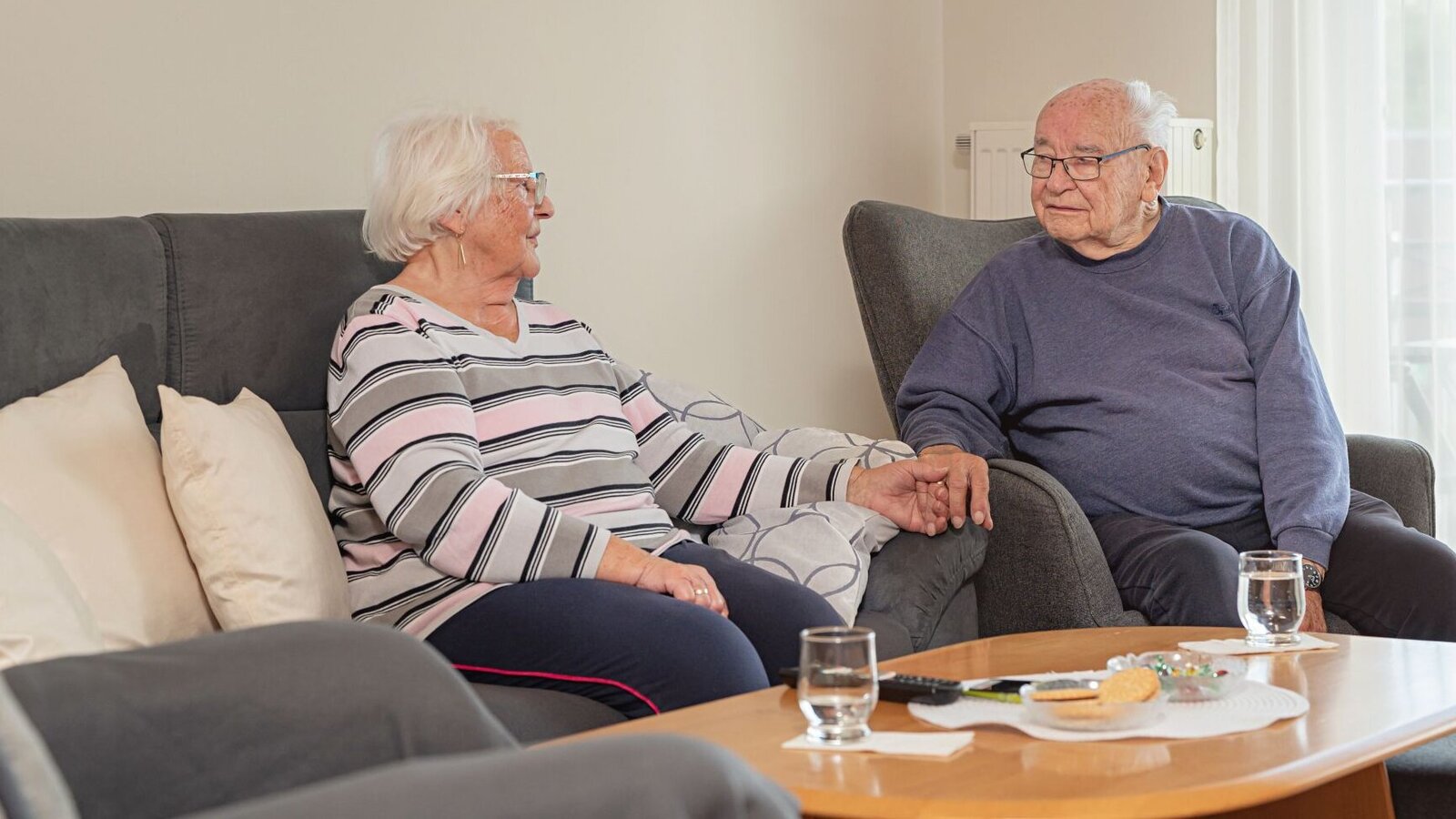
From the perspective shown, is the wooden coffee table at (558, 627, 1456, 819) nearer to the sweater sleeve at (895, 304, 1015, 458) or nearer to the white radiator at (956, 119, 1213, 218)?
the sweater sleeve at (895, 304, 1015, 458)

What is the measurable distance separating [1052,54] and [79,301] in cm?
297

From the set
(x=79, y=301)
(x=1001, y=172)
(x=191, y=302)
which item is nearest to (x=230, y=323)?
(x=191, y=302)

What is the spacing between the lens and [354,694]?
3.30ft

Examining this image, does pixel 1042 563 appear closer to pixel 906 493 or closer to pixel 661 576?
pixel 906 493

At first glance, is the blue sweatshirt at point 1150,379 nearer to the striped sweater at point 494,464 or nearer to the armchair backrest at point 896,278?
the armchair backrest at point 896,278

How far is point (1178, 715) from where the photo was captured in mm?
1397

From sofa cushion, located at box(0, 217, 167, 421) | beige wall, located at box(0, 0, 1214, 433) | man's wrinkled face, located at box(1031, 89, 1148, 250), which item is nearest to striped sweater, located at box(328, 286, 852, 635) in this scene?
sofa cushion, located at box(0, 217, 167, 421)

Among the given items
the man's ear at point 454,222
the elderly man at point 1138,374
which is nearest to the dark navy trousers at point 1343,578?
the elderly man at point 1138,374

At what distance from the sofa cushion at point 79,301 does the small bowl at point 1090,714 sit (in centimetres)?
122

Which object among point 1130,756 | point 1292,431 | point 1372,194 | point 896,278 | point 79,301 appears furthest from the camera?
point 1372,194

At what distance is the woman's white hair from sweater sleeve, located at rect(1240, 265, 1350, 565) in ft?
4.35

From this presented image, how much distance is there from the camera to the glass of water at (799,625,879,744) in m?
1.29

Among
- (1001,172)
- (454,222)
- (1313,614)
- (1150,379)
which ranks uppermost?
(1001,172)

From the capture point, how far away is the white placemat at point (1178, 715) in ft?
4.38
